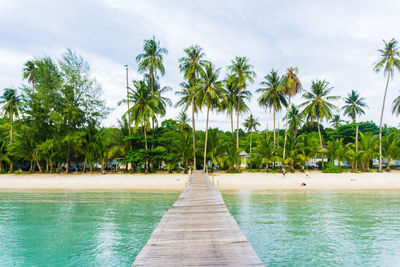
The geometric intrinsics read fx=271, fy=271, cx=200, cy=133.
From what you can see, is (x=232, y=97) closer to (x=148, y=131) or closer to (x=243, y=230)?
(x=148, y=131)

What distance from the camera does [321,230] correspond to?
392 inches

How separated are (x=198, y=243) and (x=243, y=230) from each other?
16.4ft

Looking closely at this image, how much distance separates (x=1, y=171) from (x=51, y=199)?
2266 centimetres

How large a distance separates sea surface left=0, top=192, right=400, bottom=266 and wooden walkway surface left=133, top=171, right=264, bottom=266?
184cm

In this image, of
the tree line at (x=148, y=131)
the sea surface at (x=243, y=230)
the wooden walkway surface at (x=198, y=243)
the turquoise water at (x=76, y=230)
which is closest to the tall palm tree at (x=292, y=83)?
the tree line at (x=148, y=131)

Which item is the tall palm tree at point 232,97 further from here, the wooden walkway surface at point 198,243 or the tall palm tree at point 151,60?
the wooden walkway surface at point 198,243

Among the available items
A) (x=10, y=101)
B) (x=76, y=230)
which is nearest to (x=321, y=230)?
(x=76, y=230)

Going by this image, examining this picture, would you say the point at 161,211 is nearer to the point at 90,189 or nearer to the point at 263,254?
the point at 263,254

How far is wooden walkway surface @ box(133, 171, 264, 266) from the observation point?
4297 mm

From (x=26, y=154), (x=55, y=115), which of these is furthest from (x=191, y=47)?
(x=26, y=154)

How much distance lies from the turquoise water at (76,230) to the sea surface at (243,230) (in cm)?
3

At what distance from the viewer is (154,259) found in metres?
4.37

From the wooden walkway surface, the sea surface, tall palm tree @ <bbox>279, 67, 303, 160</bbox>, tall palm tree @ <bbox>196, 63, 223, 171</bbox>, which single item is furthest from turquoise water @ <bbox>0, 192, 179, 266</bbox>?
tall palm tree @ <bbox>279, 67, 303, 160</bbox>

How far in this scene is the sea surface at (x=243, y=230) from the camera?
7.66 m
